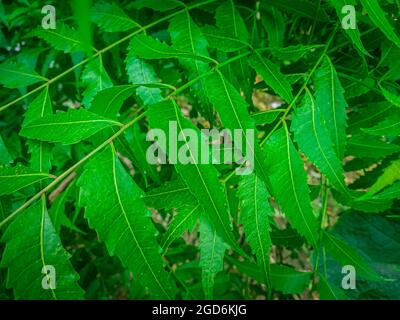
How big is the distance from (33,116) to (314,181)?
272cm

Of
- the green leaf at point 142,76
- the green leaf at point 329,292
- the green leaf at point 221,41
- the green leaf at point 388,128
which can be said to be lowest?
the green leaf at point 329,292

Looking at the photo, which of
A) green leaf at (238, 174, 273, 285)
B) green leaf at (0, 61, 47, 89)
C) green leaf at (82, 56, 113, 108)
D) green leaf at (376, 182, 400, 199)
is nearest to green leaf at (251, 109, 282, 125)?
green leaf at (238, 174, 273, 285)

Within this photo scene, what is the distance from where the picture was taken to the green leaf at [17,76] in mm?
788

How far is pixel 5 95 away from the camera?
134cm

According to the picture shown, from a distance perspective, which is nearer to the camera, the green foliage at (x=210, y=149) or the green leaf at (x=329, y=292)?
the green foliage at (x=210, y=149)

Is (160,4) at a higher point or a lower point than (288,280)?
higher

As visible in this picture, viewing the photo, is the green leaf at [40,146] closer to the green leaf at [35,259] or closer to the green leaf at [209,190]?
the green leaf at [35,259]

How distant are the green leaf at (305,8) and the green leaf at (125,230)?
1.69 ft

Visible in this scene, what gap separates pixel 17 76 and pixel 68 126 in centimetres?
31

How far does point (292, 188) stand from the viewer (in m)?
0.58

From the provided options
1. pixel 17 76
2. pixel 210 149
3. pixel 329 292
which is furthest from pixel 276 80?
pixel 17 76

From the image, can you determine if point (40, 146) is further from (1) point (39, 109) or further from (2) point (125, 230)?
(2) point (125, 230)

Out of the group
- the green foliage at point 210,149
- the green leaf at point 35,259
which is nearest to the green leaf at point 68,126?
the green foliage at point 210,149
